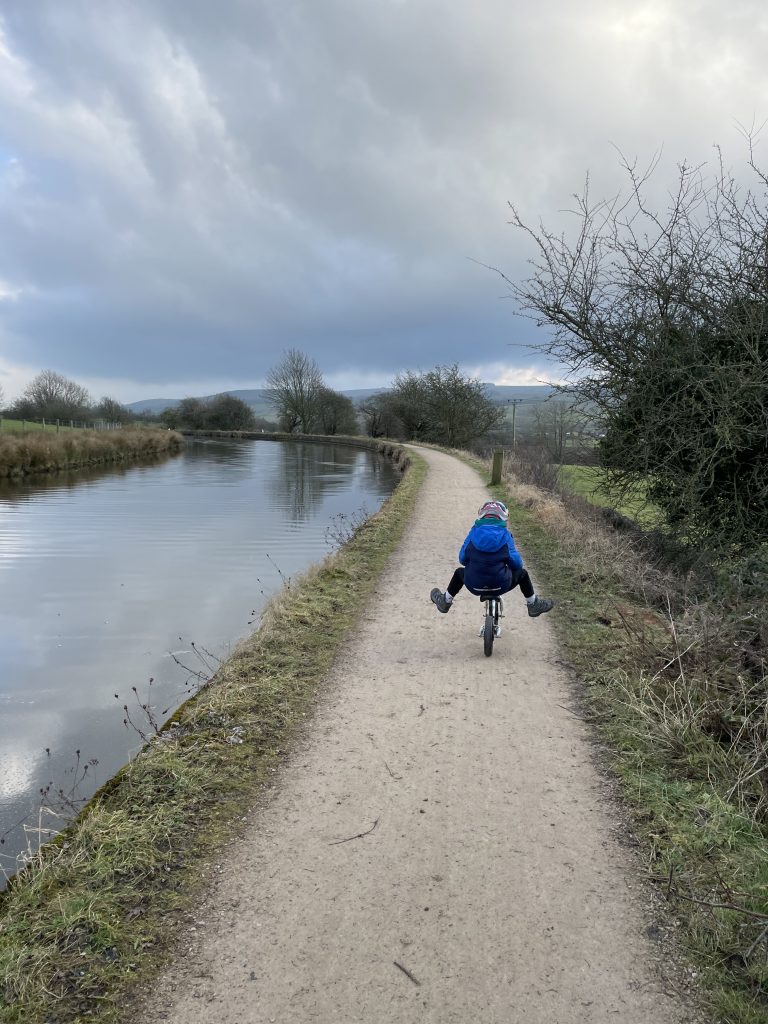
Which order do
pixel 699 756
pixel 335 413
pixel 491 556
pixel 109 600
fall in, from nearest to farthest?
pixel 699 756 < pixel 491 556 < pixel 109 600 < pixel 335 413

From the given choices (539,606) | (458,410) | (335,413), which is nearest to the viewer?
(539,606)

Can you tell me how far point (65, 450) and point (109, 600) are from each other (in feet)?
82.3

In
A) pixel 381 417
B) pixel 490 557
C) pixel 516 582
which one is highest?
pixel 381 417

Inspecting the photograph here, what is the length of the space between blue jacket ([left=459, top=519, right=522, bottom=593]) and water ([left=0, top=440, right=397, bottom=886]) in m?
3.11

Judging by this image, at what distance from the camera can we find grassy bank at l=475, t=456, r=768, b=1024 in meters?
2.49

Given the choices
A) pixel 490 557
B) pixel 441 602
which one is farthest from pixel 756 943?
pixel 441 602

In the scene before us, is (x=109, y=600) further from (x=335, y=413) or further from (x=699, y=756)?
(x=335, y=413)

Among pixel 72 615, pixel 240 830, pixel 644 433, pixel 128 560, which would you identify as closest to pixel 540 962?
pixel 240 830

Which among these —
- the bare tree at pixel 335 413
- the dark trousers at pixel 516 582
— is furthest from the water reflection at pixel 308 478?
the bare tree at pixel 335 413

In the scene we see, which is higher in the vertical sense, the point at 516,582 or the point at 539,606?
the point at 516,582

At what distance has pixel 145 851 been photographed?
3.07 meters

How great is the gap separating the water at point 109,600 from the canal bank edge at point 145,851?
2.98 feet

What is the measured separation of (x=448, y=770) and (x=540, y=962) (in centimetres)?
141

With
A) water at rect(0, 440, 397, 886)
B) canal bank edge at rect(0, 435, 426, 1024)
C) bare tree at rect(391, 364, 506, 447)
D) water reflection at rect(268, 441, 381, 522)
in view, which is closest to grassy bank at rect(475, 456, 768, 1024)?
canal bank edge at rect(0, 435, 426, 1024)
